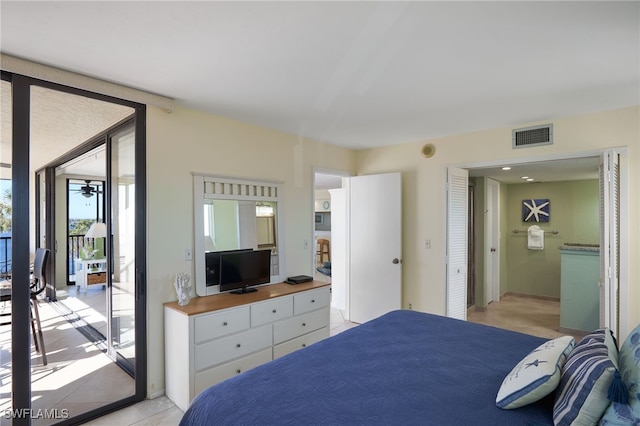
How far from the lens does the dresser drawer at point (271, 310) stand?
2.92m

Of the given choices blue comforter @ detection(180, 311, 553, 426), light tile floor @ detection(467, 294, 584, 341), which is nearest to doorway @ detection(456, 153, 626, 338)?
light tile floor @ detection(467, 294, 584, 341)

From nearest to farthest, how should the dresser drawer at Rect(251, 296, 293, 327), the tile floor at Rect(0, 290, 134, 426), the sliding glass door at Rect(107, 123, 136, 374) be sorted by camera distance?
1. the tile floor at Rect(0, 290, 134, 426)
2. the sliding glass door at Rect(107, 123, 136, 374)
3. the dresser drawer at Rect(251, 296, 293, 327)

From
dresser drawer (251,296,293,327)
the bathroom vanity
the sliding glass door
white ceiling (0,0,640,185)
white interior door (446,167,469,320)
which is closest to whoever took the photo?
white ceiling (0,0,640,185)

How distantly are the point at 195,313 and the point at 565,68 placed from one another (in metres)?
3.11

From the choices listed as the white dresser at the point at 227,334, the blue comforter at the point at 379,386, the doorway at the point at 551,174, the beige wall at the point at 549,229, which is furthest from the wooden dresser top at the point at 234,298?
the beige wall at the point at 549,229

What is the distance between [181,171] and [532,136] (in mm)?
3477

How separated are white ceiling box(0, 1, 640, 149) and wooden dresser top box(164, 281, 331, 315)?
1704mm

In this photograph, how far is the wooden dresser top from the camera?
2.63 m

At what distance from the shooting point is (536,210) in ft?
20.6

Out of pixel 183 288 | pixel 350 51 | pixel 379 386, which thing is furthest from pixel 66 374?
pixel 350 51

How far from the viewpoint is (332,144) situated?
4.47 m

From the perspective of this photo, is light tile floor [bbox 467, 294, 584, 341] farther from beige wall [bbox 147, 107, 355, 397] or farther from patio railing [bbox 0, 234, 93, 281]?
patio railing [bbox 0, 234, 93, 281]

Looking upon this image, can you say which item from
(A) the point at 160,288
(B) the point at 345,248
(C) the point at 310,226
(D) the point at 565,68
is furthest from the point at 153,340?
(D) the point at 565,68

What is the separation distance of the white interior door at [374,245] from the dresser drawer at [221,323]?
212cm
